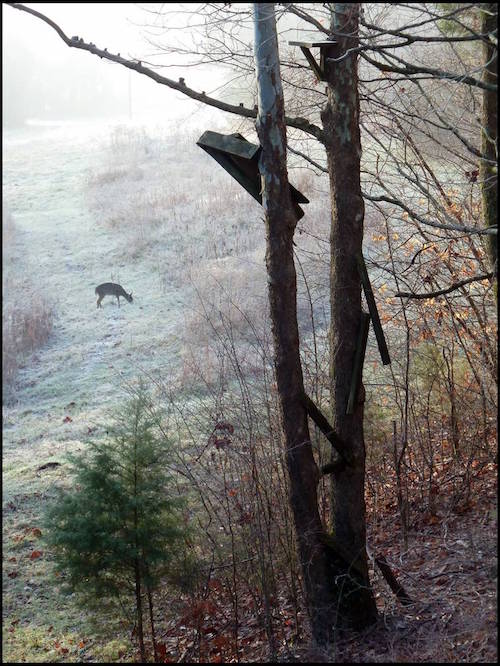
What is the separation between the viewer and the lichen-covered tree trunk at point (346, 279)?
5.06 m

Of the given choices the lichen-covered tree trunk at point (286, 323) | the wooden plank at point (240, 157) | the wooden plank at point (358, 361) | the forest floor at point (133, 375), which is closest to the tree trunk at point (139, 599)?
the forest floor at point (133, 375)

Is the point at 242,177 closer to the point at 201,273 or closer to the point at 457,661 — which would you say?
the point at 457,661

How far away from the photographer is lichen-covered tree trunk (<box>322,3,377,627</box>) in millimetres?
5062

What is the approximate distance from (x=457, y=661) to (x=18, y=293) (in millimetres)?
15987

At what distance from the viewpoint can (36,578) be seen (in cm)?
819

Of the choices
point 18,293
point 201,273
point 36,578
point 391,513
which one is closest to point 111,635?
point 36,578

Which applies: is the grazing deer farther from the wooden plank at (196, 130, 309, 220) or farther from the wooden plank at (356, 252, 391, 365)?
the wooden plank at (356, 252, 391, 365)

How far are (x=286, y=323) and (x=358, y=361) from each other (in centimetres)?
66

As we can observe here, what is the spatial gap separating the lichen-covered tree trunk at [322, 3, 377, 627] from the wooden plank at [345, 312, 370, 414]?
34mm

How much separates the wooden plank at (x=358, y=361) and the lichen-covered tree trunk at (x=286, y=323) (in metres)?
0.39

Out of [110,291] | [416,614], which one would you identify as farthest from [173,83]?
[110,291]

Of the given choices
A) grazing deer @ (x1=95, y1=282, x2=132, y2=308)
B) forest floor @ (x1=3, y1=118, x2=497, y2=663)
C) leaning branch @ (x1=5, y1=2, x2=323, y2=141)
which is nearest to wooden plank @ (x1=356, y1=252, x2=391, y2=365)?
leaning branch @ (x1=5, y1=2, x2=323, y2=141)

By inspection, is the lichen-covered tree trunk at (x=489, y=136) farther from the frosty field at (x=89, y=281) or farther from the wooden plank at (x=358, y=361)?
the frosty field at (x=89, y=281)

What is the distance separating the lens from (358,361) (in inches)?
208
